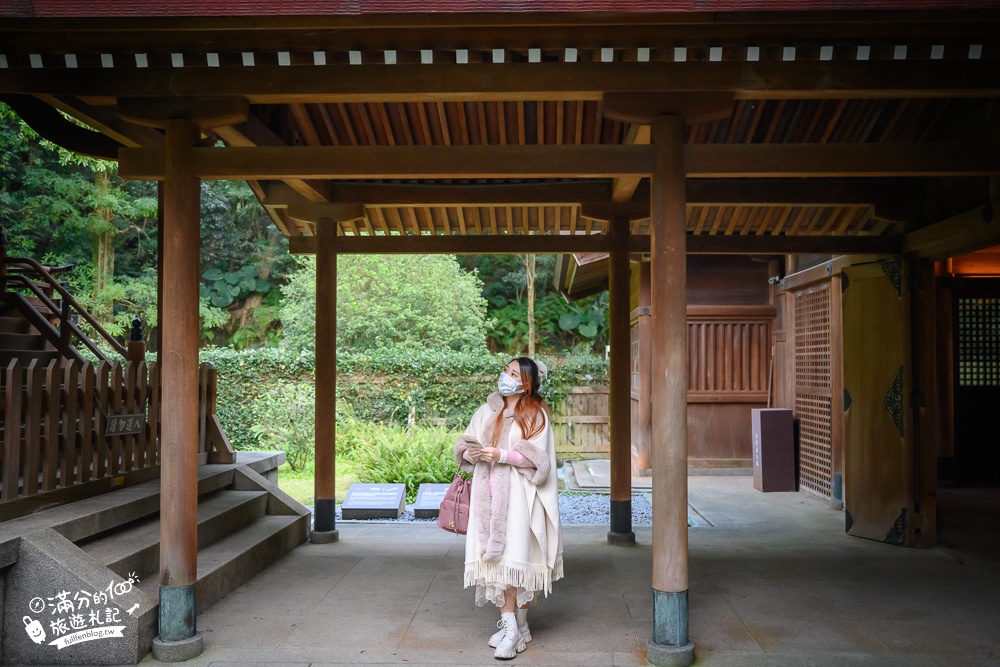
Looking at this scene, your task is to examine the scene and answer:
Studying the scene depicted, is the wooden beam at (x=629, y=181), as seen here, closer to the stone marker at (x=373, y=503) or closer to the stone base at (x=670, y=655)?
the stone base at (x=670, y=655)

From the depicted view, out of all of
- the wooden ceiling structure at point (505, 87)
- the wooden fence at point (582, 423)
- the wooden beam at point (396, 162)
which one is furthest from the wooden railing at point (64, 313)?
the wooden fence at point (582, 423)

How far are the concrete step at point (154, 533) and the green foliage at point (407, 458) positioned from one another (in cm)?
319

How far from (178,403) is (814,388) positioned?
7847mm

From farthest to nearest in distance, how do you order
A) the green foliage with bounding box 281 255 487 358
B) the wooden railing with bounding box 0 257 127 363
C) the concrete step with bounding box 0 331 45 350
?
the green foliage with bounding box 281 255 487 358, the wooden railing with bounding box 0 257 127 363, the concrete step with bounding box 0 331 45 350

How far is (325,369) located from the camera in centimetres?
736

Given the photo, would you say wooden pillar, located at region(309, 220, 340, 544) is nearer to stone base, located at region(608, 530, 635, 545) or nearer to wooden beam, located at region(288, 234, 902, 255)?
wooden beam, located at region(288, 234, 902, 255)

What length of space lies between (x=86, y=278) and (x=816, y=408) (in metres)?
16.1

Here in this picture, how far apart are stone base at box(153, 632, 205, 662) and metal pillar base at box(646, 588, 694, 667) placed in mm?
2514

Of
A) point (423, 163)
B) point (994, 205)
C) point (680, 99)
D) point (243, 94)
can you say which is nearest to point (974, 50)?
point (680, 99)

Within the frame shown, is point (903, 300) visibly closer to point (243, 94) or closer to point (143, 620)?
point (243, 94)

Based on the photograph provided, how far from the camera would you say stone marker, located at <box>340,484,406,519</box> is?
881 centimetres

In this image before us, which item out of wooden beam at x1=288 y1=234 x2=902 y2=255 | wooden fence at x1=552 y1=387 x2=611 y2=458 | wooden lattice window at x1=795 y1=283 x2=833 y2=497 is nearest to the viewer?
wooden beam at x1=288 y1=234 x2=902 y2=255

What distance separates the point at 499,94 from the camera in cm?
442

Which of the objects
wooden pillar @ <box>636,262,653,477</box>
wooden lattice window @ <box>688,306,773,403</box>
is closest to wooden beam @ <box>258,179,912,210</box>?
wooden pillar @ <box>636,262,653,477</box>
